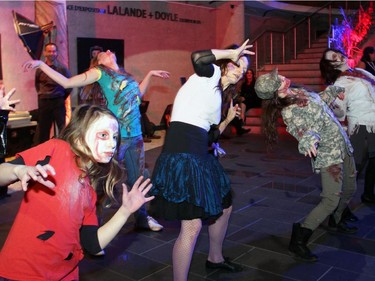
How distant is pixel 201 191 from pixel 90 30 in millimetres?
8177

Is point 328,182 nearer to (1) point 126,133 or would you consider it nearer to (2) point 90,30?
(1) point 126,133

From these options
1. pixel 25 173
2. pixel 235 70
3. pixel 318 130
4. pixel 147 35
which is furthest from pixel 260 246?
pixel 147 35

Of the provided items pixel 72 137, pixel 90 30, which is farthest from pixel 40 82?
pixel 72 137

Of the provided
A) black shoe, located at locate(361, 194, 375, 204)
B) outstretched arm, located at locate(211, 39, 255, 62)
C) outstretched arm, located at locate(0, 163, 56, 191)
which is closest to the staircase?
black shoe, located at locate(361, 194, 375, 204)

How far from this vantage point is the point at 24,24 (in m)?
6.89

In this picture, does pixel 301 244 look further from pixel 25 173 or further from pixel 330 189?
pixel 25 173

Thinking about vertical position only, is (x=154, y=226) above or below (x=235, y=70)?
below

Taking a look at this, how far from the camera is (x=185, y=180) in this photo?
2.48m

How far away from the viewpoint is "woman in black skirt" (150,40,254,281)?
247 cm

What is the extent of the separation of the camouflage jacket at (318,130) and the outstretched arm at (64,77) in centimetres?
157

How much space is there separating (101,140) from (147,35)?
975cm

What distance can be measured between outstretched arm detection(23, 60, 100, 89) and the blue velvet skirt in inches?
44.7

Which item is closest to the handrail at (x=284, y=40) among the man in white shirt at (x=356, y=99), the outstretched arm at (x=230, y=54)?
the man in white shirt at (x=356, y=99)

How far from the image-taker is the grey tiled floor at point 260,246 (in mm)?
3123
